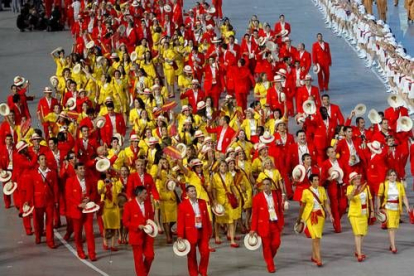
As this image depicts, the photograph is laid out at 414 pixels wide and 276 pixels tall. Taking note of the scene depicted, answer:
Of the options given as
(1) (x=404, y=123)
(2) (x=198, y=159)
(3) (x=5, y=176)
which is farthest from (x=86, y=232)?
(1) (x=404, y=123)

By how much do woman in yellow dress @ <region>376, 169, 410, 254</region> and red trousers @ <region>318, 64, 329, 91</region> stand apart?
37.4 ft

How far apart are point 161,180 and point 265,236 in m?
2.69

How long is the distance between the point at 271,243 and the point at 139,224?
7.60 ft

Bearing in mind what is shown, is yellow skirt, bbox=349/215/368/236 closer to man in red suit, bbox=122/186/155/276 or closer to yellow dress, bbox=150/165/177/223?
yellow dress, bbox=150/165/177/223

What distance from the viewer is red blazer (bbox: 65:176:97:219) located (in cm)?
2298

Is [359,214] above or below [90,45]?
below

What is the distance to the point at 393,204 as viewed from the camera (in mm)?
22969

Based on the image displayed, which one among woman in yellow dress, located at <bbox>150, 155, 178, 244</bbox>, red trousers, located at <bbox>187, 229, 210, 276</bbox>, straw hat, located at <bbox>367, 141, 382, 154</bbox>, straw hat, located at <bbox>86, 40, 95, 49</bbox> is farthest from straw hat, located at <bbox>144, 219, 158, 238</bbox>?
straw hat, located at <bbox>86, 40, 95, 49</bbox>

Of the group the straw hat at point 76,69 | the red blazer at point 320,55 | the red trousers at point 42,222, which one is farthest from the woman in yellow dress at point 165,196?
the red blazer at point 320,55

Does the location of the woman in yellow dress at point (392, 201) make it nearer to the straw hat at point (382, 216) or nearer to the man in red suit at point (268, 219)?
the straw hat at point (382, 216)

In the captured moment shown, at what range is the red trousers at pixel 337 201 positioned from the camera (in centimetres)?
2431

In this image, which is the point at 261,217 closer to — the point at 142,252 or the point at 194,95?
the point at 142,252

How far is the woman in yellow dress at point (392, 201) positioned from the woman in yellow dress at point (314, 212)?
128cm

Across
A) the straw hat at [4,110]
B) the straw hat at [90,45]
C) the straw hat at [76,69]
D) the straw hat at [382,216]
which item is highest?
the straw hat at [90,45]
